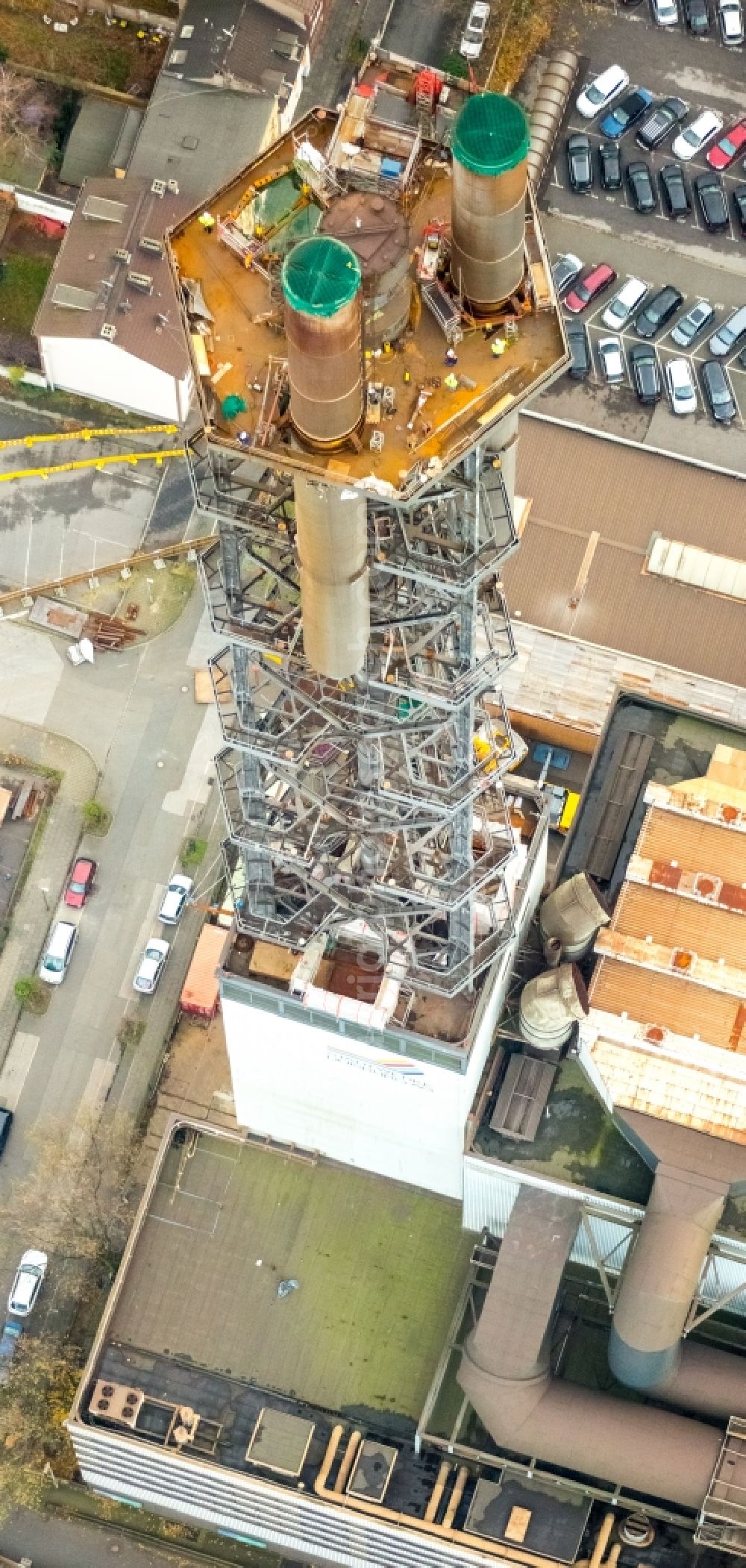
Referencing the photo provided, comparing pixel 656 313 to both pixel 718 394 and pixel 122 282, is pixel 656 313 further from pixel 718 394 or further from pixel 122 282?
pixel 122 282

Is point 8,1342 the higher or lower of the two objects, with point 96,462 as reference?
lower

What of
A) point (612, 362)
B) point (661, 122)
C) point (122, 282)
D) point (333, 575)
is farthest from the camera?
point (661, 122)

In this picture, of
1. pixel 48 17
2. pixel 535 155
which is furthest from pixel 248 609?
pixel 48 17

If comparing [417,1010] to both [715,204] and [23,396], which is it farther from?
[715,204]

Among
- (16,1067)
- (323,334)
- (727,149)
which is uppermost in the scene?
(727,149)

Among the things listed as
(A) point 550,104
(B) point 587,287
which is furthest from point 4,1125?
(A) point 550,104

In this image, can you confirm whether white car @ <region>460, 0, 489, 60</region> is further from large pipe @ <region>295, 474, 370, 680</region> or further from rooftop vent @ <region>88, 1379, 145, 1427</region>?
rooftop vent @ <region>88, 1379, 145, 1427</region>

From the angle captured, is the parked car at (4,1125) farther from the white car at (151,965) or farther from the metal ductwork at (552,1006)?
the metal ductwork at (552,1006)

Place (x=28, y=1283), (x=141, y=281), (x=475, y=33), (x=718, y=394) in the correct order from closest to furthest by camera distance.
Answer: (x=28, y=1283) → (x=141, y=281) → (x=718, y=394) → (x=475, y=33)
